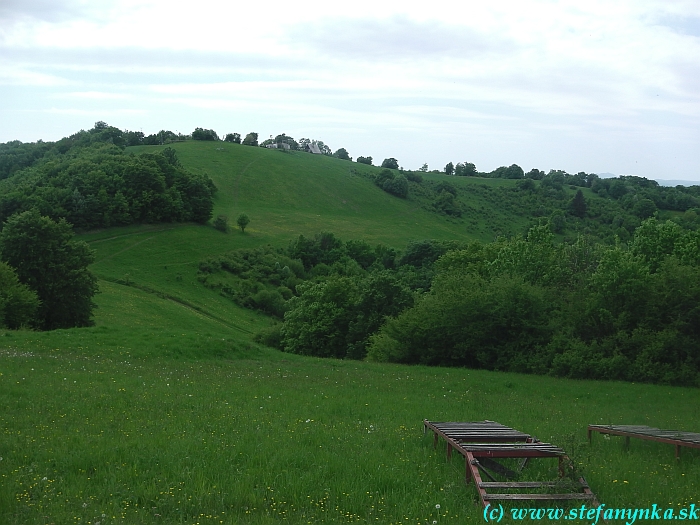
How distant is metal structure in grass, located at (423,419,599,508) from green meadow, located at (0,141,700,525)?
0.32 metres

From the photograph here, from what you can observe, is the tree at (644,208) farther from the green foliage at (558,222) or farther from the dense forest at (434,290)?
the dense forest at (434,290)

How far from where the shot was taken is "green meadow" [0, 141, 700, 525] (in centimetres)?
884

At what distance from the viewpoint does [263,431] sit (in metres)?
13.1

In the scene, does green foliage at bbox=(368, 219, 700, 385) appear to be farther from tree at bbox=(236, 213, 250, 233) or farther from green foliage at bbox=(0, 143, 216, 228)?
tree at bbox=(236, 213, 250, 233)

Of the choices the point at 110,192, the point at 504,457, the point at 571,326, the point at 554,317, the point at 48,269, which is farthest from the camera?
the point at 110,192

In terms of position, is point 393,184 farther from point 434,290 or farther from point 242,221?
point 434,290

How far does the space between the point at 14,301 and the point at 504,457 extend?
134ft

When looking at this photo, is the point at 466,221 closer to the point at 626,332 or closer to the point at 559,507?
the point at 626,332

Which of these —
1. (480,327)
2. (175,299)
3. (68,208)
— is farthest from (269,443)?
(68,208)

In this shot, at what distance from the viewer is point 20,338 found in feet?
89.8

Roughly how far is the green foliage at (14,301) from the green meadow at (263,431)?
14.6 meters

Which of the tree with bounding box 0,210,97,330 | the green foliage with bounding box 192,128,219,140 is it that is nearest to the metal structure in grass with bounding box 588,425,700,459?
the tree with bounding box 0,210,97,330

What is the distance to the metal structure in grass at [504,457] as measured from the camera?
8.95 m

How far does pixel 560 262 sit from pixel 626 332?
49.0ft
